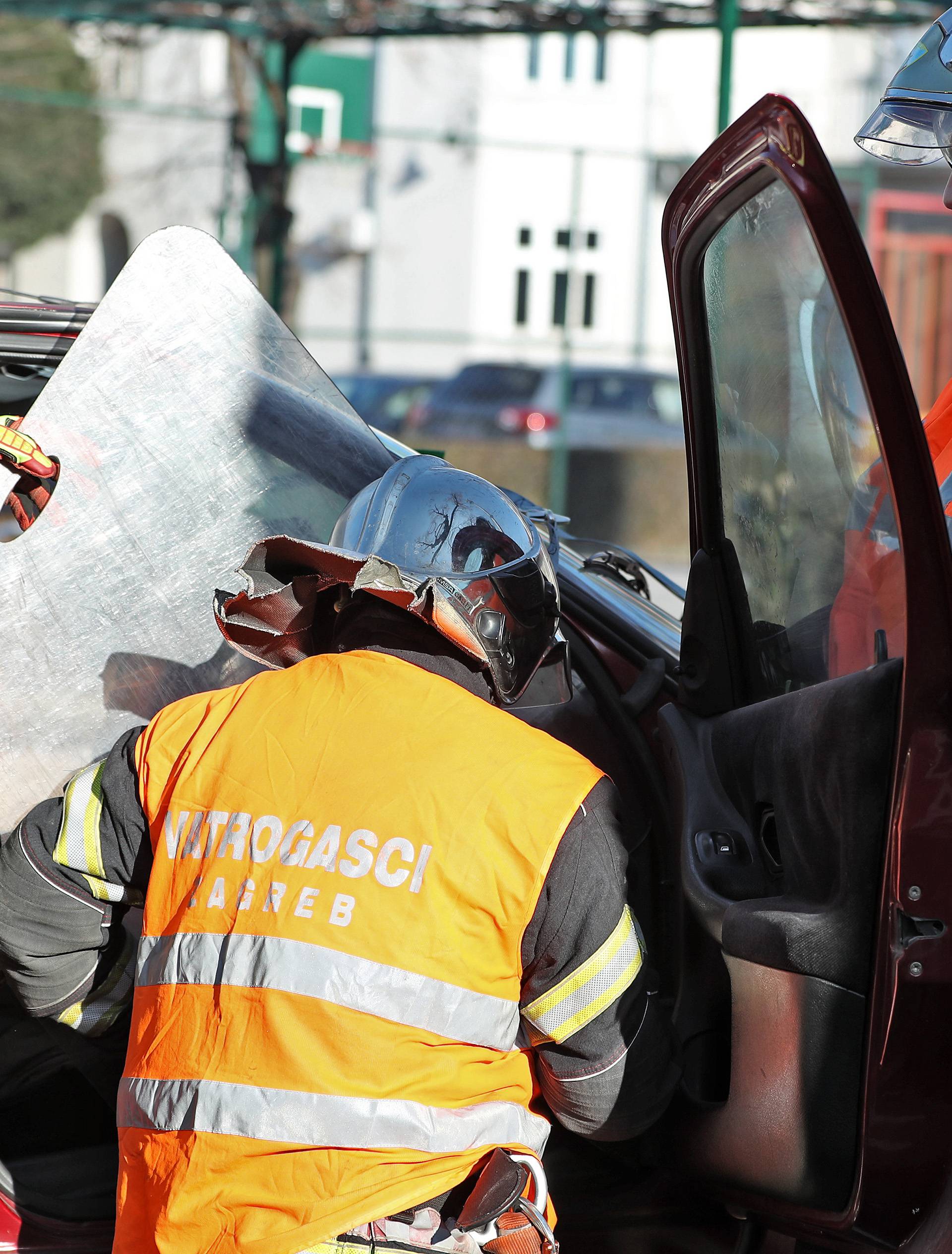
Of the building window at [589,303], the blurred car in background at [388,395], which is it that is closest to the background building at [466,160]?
the building window at [589,303]

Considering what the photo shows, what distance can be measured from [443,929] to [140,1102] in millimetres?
456

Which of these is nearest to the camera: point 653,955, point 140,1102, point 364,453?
point 140,1102

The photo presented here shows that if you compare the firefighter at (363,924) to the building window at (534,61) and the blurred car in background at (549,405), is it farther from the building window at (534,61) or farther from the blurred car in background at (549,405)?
the building window at (534,61)

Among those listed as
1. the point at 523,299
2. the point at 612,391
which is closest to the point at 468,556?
the point at 612,391

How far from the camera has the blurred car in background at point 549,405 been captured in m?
12.0

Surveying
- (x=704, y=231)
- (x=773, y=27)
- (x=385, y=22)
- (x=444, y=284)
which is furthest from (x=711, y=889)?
(x=444, y=284)

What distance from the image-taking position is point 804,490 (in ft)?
6.45

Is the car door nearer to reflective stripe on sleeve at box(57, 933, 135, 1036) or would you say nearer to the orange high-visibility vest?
the orange high-visibility vest

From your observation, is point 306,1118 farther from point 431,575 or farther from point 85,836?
point 431,575

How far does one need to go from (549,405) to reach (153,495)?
10.2m

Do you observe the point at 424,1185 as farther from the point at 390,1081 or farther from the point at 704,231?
the point at 704,231

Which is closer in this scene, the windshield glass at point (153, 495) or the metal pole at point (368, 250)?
the windshield glass at point (153, 495)

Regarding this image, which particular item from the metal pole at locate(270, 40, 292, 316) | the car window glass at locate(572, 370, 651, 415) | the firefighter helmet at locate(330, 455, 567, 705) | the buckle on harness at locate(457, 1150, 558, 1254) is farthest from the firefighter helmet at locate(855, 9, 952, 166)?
the car window glass at locate(572, 370, 651, 415)

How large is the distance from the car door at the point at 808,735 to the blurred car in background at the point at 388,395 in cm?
1136
